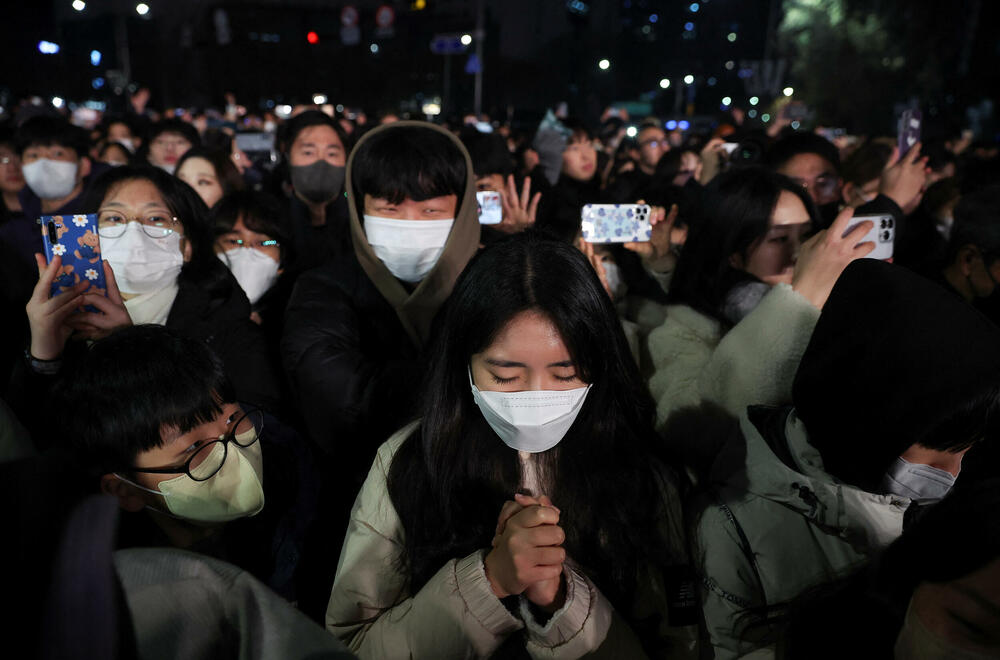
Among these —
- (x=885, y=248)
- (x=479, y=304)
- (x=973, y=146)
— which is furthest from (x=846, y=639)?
(x=973, y=146)

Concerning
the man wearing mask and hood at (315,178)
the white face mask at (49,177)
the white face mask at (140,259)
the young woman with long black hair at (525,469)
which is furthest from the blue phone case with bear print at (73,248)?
the white face mask at (49,177)

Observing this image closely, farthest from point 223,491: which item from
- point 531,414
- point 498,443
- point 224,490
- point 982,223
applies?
point 982,223

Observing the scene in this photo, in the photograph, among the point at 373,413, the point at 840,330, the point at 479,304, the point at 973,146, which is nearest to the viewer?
the point at 840,330

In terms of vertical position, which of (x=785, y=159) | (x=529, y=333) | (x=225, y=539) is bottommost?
(x=225, y=539)

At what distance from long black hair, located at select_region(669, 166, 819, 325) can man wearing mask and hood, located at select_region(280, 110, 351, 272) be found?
9.21 ft

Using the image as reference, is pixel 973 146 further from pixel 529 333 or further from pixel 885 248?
pixel 529 333

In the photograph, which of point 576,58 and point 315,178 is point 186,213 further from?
point 576,58

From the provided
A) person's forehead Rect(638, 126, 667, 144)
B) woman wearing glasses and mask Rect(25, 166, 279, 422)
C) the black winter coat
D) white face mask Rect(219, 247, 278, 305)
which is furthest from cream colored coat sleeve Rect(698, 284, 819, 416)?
person's forehead Rect(638, 126, 667, 144)

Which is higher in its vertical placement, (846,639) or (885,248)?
(885,248)

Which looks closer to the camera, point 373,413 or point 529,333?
point 529,333

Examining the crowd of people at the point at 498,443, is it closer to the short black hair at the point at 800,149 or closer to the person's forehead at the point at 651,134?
the short black hair at the point at 800,149

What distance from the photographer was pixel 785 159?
13.8 feet

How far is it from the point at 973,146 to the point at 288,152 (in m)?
12.5

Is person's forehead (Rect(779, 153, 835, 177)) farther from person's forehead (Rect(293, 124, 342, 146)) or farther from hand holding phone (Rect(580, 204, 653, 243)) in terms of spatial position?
person's forehead (Rect(293, 124, 342, 146))
